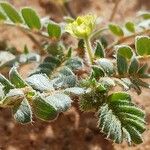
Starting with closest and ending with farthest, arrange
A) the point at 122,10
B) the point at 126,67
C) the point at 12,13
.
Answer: the point at 126,67
the point at 12,13
the point at 122,10

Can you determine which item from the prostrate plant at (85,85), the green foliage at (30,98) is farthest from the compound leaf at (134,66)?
the green foliage at (30,98)

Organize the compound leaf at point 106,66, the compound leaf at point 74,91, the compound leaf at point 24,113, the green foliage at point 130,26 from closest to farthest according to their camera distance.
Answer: the compound leaf at point 24,113 → the compound leaf at point 74,91 → the compound leaf at point 106,66 → the green foliage at point 130,26

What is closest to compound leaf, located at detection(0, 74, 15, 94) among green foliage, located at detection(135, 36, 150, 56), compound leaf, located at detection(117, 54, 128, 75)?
compound leaf, located at detection(117, 54, 128, 75)

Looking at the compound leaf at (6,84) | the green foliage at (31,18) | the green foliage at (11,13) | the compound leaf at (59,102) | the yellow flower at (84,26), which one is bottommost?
the compound leaf at (59,102)

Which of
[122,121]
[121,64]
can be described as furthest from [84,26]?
[122,121]

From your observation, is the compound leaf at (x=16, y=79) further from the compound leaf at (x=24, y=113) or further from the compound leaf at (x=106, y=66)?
the compound leaf at (x=106, y=66)

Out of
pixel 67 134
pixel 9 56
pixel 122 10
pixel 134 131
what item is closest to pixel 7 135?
pixel 67 134

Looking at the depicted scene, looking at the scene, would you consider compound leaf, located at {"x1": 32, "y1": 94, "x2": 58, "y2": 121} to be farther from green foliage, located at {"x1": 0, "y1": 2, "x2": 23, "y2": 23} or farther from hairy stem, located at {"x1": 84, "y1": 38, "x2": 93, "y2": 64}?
green foliage, located at {"x1": 0, "y1": 2, "x2": 23, "y2": 23}

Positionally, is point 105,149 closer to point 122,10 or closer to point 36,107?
point 36,107
